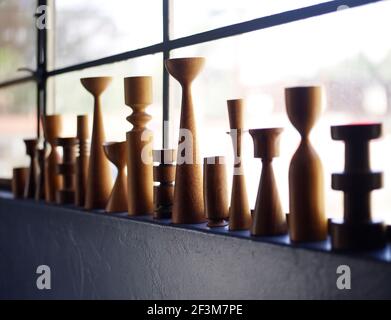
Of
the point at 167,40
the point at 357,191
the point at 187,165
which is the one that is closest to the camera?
the point at 357,191

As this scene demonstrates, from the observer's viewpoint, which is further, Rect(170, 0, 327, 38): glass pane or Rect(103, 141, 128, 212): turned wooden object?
Rect(103, 141, 128, 212): turned wooden object

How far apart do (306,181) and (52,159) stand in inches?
34.7

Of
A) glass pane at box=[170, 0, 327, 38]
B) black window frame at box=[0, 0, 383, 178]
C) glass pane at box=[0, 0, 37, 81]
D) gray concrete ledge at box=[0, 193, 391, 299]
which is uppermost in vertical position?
glass pane at box=[0, 0, 37, 81]

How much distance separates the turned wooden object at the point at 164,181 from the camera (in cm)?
126

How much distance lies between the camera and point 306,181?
0.99m

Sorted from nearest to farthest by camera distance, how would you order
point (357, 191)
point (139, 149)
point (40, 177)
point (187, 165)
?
1. point (357, 191)
2. point (187, 165)
3. point (139, 149)
4. point (40, 177)


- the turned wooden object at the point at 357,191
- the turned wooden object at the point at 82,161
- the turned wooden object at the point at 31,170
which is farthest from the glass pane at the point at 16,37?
the turned wooden object at the point at 357,191

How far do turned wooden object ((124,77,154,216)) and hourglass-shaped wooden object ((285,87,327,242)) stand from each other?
0.41 meters

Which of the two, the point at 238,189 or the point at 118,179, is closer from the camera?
the point at 238,189

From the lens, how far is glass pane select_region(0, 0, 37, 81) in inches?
82.6

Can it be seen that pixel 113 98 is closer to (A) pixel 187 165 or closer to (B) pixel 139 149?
(B) pixel 139 149

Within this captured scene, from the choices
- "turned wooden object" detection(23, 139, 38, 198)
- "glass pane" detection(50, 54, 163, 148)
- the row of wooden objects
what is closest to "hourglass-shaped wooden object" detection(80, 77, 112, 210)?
the row of wooden objects

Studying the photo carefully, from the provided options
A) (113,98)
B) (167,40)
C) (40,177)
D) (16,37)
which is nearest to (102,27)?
(113,98)

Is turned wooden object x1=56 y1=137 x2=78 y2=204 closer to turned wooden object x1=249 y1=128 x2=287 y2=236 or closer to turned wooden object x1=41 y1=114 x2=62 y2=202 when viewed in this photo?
turned wooden object x1=41 y1=114 x2=62 y2=202
